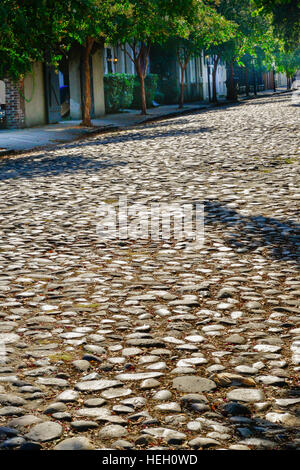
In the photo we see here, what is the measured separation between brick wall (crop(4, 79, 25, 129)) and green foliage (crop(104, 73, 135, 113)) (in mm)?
8740

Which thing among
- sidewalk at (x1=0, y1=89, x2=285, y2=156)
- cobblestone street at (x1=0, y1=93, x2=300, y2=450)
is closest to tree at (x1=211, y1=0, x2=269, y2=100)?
sidewalk at (x1=0, y1=89, x2=285, y2=156)

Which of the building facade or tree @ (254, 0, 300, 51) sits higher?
tree @ (254, 0, 300, 51)

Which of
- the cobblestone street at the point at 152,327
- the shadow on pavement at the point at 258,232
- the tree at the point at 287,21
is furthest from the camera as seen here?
the tree at the point at 287,21

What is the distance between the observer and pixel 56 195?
9883 mm

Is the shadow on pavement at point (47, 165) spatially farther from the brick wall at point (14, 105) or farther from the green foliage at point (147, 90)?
the green foliage at point (147, 90)

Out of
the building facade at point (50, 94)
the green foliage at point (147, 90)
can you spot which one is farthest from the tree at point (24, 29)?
the green foliage at point (147, 90)

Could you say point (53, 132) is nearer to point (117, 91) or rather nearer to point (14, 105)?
point (14, 105)

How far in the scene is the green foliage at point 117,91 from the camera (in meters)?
34.1

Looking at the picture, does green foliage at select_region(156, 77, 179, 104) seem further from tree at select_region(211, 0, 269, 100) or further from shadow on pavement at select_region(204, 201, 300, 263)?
shadow on pavement at select_region(204, 201, 300, 263)

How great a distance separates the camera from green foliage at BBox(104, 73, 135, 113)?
34094 mm

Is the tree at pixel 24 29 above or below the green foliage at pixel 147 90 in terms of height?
below

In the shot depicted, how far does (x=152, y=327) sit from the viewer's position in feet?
14.0

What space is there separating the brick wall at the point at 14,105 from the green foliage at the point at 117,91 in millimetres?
8740

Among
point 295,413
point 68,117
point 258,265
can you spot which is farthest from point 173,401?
point 68,117
